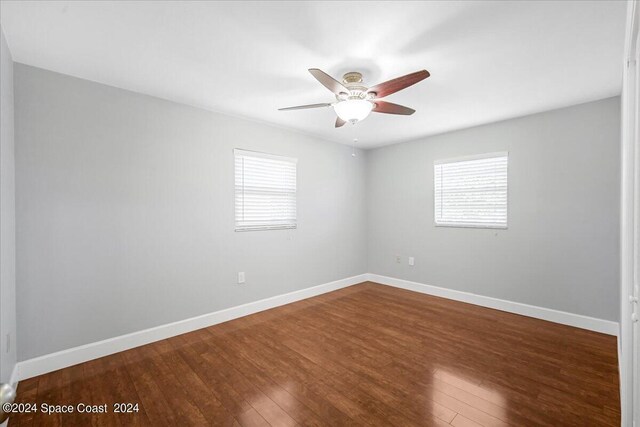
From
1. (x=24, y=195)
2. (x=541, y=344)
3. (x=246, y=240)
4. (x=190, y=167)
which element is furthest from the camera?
(x=246, y=240)

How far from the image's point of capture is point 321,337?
2.90 meters

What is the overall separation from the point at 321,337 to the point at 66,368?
219cm

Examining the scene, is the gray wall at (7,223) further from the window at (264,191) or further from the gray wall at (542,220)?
the gray wall at (542,220)

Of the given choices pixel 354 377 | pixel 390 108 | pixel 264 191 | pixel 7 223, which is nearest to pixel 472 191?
pixel 390 108

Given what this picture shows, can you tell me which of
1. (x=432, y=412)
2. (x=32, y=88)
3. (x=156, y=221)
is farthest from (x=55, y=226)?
(x=432, y=412)

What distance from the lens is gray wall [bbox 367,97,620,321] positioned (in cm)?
298

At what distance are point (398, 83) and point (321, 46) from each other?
0.61 meters

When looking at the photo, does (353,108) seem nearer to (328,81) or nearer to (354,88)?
(354,88)

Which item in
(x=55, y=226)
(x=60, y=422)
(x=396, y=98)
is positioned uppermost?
(x=396, y=98)

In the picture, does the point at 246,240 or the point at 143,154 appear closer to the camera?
the point at 143,154

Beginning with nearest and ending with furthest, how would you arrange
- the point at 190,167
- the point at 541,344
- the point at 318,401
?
1. the point at 318,401
2. the point at 541,344
3. the point at 190,167

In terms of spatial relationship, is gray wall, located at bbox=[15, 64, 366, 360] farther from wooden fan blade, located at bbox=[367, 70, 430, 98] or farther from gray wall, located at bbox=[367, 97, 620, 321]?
gray wall, located at bbox=[367, 97, 620, 321]

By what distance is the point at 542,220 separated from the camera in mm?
3355

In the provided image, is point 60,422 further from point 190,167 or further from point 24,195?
point 190,167
